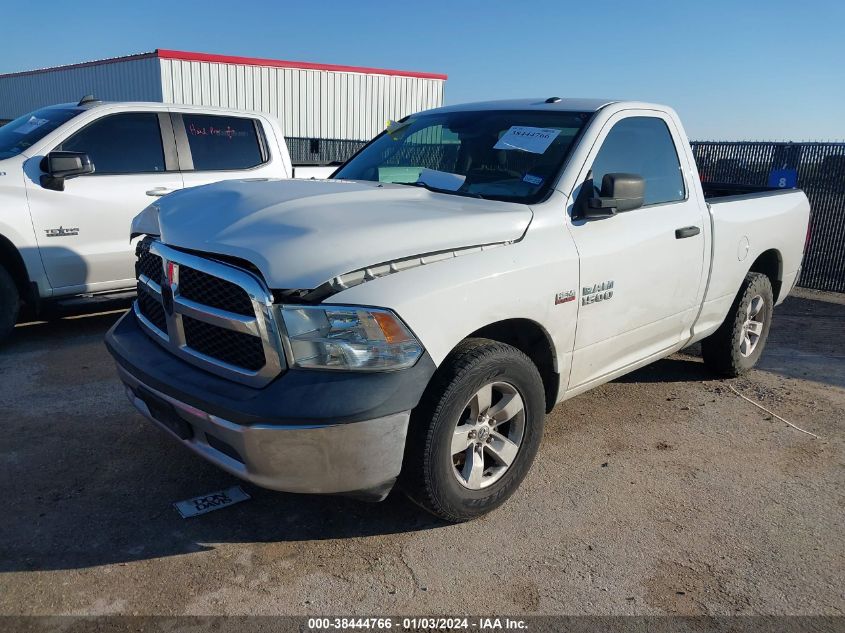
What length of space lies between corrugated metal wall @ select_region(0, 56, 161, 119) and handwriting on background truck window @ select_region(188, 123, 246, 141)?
16129 millimetres

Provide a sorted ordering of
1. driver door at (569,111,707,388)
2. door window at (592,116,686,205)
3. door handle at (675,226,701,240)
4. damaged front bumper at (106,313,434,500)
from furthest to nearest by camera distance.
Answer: door handle at (675,226,701,240) < door window at (592,116,686,205) < driver door at (569,111,707,388) < damaged front bumper at (106,313,434,500)

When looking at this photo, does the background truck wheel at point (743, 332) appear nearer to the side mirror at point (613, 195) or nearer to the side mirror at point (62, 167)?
the side mirror at point (613, 195)

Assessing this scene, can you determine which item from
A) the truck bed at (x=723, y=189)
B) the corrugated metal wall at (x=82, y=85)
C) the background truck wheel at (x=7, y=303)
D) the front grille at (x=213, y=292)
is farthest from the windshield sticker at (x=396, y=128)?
the corrugated metal wall at (x=82, y=85)

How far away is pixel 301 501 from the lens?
3408 mm

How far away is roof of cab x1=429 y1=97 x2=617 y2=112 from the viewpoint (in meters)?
3.98

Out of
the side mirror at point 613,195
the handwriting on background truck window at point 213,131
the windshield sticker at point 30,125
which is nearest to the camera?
the side mirror at point 613,195

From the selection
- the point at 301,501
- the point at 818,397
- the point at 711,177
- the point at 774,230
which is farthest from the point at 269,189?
the point at 711,177

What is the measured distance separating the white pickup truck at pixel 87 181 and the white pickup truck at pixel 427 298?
255cm

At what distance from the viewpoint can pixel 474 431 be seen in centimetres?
311

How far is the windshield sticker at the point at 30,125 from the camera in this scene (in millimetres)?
5988

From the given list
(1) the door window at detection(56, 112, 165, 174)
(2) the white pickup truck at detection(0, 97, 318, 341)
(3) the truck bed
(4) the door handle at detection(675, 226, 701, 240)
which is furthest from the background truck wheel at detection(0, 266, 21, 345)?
(3) the truck bed

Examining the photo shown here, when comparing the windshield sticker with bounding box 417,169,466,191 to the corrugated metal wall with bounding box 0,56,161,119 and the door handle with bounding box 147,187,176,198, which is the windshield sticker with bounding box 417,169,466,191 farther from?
the corrugated metal wall with bounding box 0,56,161,119

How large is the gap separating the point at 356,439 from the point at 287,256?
28.8 inches

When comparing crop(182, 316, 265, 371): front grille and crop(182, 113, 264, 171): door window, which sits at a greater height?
crop(182, 113, 264, 171): door window
